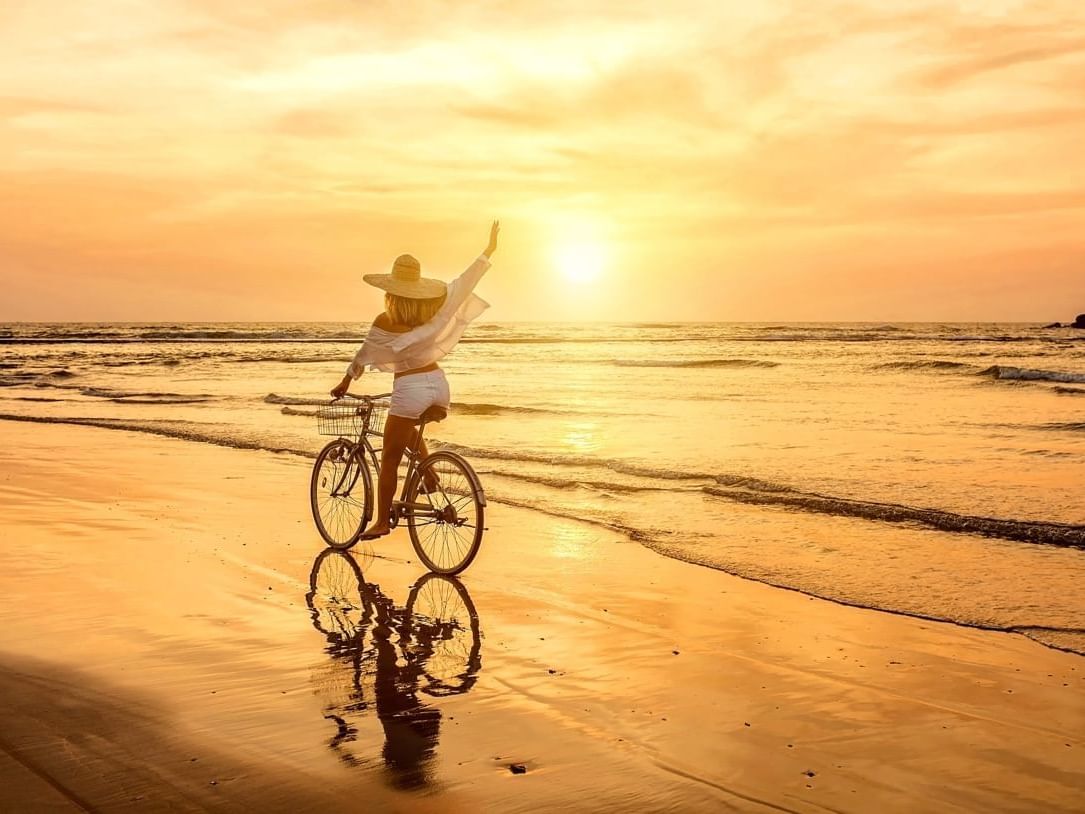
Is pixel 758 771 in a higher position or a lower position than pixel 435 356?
lower

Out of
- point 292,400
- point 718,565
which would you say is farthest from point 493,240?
point 292,400

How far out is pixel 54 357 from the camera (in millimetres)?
49750

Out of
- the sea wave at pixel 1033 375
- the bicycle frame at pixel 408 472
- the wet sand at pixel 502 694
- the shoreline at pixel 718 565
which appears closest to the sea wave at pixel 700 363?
the sea wave at pixel 1033 375

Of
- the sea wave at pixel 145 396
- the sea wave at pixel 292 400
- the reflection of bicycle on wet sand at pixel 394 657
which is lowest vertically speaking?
the reflection of bicycle on wet sand at pixel 394 657

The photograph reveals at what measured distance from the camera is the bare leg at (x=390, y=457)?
7695mm

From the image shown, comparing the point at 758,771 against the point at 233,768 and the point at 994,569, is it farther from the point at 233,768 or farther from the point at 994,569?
the point at 994,569

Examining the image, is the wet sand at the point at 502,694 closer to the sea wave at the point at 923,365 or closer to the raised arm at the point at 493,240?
the raised arm at the point at 493,240

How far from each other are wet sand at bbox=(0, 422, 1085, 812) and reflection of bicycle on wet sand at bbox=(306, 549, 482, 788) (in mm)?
23

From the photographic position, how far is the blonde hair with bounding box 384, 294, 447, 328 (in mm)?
7516

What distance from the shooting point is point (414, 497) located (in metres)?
7.92

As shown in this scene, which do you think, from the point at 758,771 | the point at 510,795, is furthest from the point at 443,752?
the point at 758,771

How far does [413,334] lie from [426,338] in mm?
104

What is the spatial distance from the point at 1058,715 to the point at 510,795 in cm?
290

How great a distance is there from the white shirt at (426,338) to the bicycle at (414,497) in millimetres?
376
